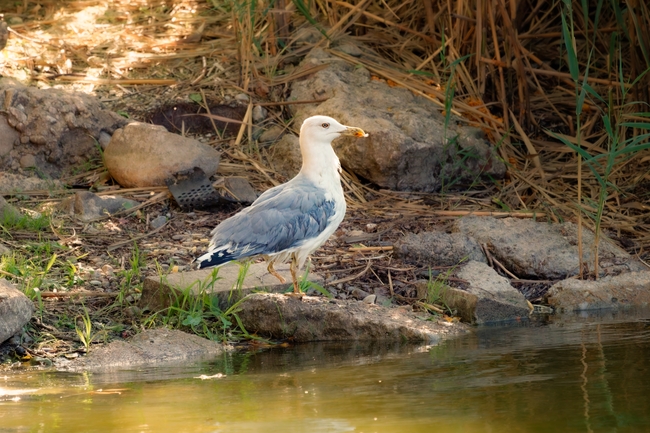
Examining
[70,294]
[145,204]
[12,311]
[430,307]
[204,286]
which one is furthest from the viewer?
[145,204]

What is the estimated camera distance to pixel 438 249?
20.6ft

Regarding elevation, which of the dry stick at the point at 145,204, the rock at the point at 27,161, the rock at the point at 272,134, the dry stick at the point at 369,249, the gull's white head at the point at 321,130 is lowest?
the dry stick at the point at 369,249

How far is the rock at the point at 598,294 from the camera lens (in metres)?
5.79

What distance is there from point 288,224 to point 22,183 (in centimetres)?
292

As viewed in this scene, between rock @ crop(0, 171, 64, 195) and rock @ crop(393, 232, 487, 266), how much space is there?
2.85 metres

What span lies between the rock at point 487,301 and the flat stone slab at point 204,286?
3.12 feet

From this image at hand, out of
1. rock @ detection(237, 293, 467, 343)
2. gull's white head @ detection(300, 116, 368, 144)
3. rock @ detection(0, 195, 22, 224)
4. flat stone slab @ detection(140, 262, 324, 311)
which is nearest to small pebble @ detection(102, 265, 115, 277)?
flat stone slab @ detection(140, 262, 324, 311)

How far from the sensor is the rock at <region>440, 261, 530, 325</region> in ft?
18.2

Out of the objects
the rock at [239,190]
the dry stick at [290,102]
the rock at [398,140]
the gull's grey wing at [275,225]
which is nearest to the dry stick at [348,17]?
the rock at [398,140]

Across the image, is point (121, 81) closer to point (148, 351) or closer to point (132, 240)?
point (132, 240)

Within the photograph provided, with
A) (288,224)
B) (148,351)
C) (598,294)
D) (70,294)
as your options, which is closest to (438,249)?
(598,294)

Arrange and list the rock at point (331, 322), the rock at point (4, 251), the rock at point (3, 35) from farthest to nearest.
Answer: the rock at point (3, 35) < the rock at point (4, 251) < the rock at point (331, 322)

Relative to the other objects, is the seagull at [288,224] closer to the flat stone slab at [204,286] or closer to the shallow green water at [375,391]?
the flat stone slab at [204,286]

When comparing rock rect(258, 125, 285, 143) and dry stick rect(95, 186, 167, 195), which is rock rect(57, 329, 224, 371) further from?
rock rect(258, 125, 285, 143)
